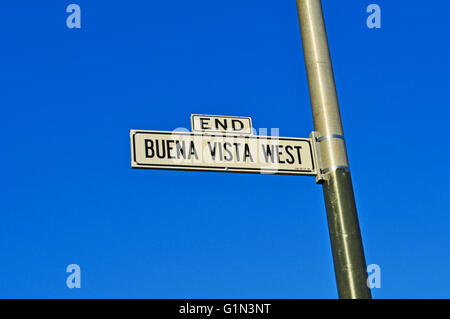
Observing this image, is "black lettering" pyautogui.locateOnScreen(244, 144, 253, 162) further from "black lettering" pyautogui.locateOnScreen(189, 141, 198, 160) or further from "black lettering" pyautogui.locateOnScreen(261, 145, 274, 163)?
"black lettering" pyautogui.locateOnScreen(189, 141, 198, 160)

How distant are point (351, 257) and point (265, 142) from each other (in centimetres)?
126

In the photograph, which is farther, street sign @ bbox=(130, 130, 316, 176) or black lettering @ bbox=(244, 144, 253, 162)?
black lettering @ bbox=(244, 144, 253, 162)

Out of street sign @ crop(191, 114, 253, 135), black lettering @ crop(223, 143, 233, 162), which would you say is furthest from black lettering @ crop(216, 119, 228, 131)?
black lettering @ crop(223, 143, 233, 162)

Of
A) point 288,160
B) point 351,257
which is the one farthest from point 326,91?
point 351,257

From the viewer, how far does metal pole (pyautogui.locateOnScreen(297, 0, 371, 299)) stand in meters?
3.91

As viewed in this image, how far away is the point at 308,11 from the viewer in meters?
4.74

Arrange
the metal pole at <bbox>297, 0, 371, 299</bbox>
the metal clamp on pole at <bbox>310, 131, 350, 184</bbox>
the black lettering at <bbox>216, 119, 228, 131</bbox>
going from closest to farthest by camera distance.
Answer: the metal pole at <bbox>297, 0, 371, 299</bbox>, the metal clamp on pole at <bbox>310, 131, 350, 184</bbox>, the black lettering at <bbox>216, 119, 228, 131</bbox>

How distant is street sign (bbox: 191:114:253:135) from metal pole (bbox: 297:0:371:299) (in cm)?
63

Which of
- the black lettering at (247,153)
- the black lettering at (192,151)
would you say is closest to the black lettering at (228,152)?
the black lettering at (247,153)

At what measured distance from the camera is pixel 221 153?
4516 millimetres

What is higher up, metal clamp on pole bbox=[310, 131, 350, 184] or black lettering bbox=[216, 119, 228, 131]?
black lettering bbox=[216, 119, 228, 131]

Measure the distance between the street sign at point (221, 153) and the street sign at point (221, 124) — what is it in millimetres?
60
